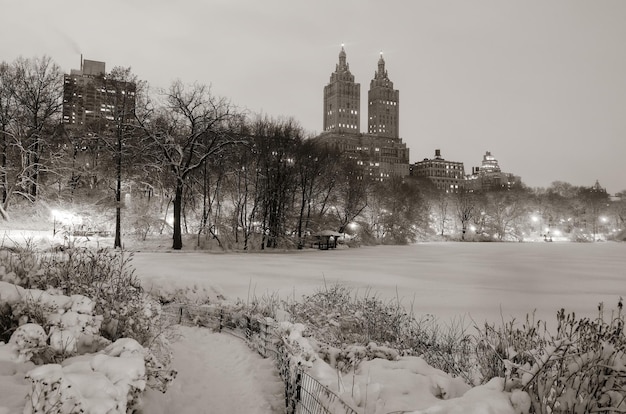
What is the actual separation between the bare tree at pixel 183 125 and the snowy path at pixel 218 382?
26.2m

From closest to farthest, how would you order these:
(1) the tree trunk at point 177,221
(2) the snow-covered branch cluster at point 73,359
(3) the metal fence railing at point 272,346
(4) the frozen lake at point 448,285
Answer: (2) the snow-covered branch cluster at point 73,359 → (3) the metal fence railing at point 272,346 → (4) the frozen lake at point 448,285 → (1) the tree trunk at point 177,221

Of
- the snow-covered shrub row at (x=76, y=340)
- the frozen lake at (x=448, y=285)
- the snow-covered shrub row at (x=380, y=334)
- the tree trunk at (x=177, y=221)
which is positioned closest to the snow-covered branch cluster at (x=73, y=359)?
the snow-covered shrub row at (x=76, y=340)

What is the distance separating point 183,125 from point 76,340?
1412 inches

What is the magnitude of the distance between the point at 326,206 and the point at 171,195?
2184 centimetres

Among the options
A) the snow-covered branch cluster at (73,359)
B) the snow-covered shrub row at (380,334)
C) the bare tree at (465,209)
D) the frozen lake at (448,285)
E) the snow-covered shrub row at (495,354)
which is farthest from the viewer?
the bare tree at (465,209)

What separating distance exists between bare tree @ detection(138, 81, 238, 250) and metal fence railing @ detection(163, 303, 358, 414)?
Result: 23884 mm

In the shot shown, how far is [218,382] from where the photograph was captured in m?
6.83

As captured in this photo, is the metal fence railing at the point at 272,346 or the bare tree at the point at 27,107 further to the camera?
the bare tree at the point at 27,107

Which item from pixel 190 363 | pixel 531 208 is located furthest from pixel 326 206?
pixel 531 208

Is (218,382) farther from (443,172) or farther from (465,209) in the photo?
(443,172)

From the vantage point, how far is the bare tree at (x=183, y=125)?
33.8 metres

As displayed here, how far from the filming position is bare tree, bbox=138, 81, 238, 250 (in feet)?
111

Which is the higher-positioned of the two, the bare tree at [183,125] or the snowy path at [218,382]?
the bare tree at [183,125]

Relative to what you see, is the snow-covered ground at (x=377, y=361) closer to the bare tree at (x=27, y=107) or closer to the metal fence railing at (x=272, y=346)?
the metal fence railing at (x=272, y=346)
